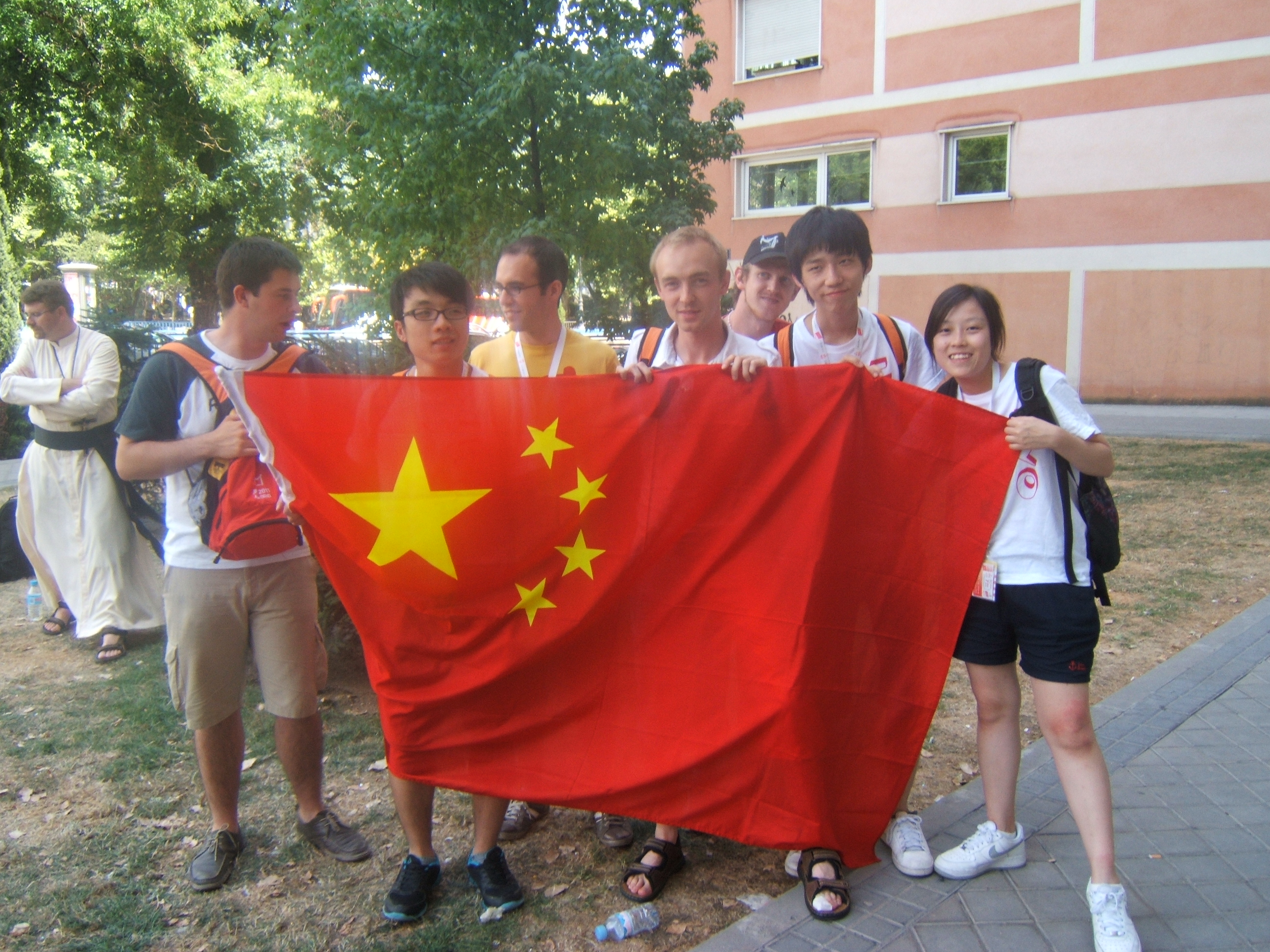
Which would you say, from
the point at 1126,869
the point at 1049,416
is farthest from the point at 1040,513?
the point at 1126,869

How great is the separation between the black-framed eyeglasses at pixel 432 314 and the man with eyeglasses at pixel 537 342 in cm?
37

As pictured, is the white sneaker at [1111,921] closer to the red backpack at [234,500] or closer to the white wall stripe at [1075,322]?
the red backpack at [234,500]

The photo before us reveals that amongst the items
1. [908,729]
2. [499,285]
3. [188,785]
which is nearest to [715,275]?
[499,285]

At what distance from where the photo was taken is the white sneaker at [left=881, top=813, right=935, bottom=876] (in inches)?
121

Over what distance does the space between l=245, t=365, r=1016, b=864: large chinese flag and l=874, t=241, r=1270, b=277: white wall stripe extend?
17238mm

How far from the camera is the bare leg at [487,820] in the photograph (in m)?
3.02

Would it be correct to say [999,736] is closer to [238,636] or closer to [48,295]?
[238,636]

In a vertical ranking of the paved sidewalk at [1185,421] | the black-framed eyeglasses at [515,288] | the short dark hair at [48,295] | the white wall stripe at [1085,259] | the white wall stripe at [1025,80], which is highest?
the white wall stripe at [1025,80]

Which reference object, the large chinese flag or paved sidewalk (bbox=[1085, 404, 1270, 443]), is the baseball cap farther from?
paved sidewalk (bbox=[1085, 404, 1270, 443])

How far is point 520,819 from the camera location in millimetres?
3465

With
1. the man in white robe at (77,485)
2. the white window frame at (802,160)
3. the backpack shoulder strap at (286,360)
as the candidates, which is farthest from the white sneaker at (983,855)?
the white window frame at (802,160)

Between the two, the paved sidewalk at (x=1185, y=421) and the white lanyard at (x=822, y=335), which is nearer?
the white lanyard at (x=822, y=335)

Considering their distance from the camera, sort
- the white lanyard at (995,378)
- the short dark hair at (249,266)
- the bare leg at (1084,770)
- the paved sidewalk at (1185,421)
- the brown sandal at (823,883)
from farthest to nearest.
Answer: the paved sidewalk at (1185,421), the short dark hair at (249,266), the white lanyard at (995,378), the brown sandal at (823,883), the bare leg at (1084,770)

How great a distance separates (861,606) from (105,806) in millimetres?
3005
